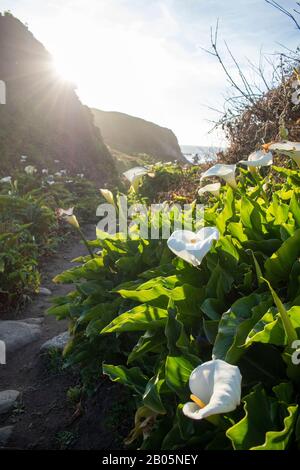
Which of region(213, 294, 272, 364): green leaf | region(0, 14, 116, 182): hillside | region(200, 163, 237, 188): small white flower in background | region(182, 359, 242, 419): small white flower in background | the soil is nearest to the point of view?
region(182, 359, 242, 419): small white flower in background

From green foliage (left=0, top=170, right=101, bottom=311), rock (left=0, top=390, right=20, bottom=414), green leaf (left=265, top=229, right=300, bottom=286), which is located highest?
green leaf (left=265, top=229, right=300, bottom=286)

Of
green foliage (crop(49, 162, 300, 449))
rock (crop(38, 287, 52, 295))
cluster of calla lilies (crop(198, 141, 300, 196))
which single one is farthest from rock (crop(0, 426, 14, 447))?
rock (crop(38, 287, 52, 295))

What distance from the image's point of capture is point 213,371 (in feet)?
4.75

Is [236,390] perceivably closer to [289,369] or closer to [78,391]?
[289,369]

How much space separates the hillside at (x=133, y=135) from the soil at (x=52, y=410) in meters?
39.8

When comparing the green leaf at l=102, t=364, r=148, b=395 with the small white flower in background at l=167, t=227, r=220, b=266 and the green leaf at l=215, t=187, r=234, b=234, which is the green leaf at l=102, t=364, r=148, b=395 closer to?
the small white flower in background at l=167, t=227, r=220, b=266

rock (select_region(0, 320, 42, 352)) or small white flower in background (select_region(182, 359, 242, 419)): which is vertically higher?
small white flower in background (select_region(182, 359, 242, 419))

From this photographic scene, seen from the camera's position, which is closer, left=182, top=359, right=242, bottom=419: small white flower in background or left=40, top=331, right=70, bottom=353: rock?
left=182, top=359, right=242, bottom=419: small white flower in background

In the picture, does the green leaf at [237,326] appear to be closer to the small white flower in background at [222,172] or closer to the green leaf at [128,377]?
the green leaf at [128,377]

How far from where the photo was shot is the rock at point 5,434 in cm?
321

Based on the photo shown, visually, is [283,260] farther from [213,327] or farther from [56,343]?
[56,343]

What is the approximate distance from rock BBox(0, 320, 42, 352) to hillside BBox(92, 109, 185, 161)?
1533 inches

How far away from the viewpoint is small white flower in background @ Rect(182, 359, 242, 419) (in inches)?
51.1

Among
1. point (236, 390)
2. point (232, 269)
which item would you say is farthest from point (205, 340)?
point (236, 390)
